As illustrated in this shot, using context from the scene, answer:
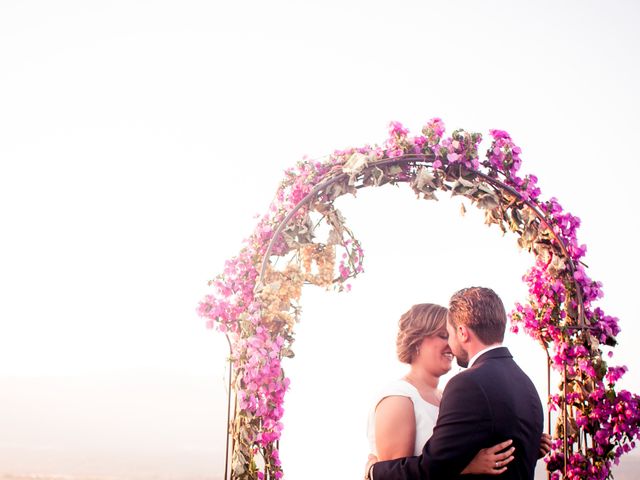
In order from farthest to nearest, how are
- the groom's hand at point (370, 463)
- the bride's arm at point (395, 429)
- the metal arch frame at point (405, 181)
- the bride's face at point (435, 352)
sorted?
the metal arch frame at point (405, 181)
the bride's face at point (435, 352)
the groom's hand at point (370, 463)
the bride's arm at point (395, 429)

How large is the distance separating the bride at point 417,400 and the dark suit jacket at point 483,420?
2.9 inches

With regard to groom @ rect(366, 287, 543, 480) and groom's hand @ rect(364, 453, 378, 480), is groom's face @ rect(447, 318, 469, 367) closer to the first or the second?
groom @ rect(366, 287, 543, 480)

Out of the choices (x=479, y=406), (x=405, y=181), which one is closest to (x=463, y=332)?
(x=479, y=406)

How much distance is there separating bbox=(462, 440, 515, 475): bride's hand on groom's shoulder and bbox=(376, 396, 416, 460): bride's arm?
0.51m

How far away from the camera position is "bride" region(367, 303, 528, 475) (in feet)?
11.2

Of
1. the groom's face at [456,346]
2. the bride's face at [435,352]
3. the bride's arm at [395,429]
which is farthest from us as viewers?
the bride's face at [435,352]

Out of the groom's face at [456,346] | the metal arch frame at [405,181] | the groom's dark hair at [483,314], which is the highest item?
the metal arch frame at [405,181]

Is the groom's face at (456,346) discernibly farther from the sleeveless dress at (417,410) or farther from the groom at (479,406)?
the sleeveless dress at (417,410)

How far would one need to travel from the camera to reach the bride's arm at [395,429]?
3832 mm

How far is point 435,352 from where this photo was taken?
420 centimetres

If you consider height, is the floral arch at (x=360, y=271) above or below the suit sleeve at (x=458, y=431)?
above

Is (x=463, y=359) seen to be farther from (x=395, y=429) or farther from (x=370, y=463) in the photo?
(x=370, y=463)

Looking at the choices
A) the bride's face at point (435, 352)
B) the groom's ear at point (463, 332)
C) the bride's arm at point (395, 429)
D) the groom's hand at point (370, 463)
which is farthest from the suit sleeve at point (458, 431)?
the bride's face at point (435, 352)

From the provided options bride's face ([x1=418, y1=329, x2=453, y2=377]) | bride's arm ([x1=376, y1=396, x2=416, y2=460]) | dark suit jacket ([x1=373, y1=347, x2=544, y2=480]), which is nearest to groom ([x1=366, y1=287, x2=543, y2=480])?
dark suit jacket ([x1=373, y1=347, x2=544, y2=480])
